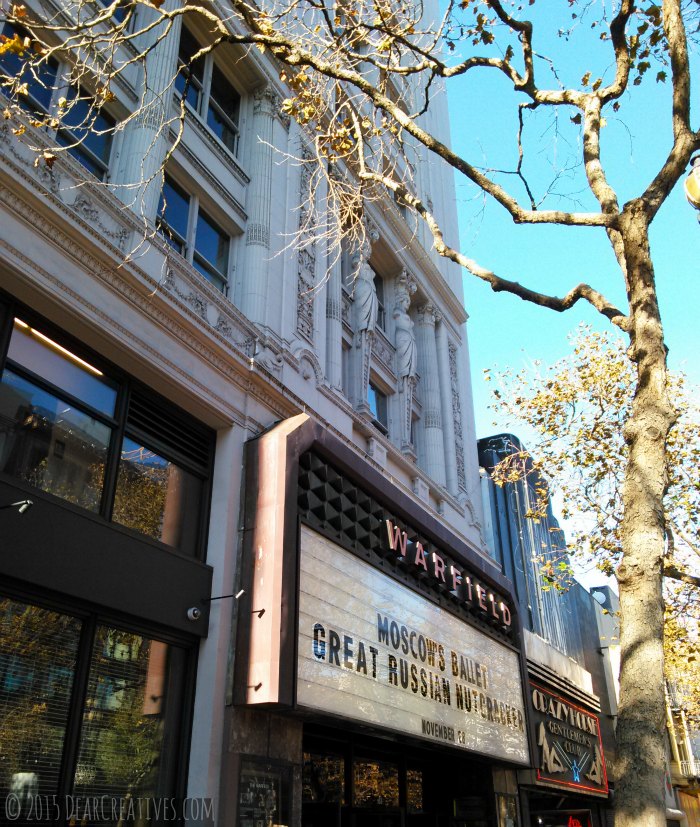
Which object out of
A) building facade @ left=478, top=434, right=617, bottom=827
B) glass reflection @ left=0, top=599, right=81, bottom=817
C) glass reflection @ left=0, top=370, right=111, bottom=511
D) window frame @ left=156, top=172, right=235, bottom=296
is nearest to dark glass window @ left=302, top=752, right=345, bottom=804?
glass reflection @ left=0, top=599, right=81, bottom=817

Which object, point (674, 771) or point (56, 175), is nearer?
point (56, 175)

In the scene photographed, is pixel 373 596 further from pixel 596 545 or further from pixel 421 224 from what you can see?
pixel 421 224

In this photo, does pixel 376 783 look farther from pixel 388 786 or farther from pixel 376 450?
pixel 376 450

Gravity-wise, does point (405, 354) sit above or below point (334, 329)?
above

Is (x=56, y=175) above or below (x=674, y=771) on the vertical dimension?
above

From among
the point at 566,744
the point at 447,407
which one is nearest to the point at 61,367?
the point at 447,407

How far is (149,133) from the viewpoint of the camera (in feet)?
40.2

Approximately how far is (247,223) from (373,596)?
23.6ft

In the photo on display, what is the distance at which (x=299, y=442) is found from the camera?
1125 centimetres

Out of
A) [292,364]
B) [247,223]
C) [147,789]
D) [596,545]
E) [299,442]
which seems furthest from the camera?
[596,545]

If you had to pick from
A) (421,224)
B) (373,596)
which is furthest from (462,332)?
(373,596)

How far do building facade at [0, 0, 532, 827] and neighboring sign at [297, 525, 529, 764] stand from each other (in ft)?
0.17

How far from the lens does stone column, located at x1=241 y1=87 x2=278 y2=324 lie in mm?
13531

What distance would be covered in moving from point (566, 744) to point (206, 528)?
14.1 m
